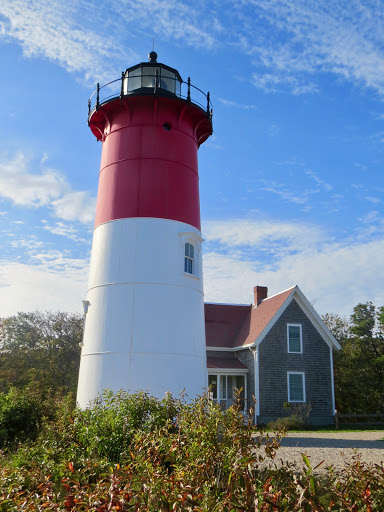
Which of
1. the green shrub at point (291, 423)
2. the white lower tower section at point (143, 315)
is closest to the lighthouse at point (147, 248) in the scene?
the white lower tower section at point (143, 315)

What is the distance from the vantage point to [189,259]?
14.7 m

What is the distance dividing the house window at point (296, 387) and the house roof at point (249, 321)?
227 centimetres

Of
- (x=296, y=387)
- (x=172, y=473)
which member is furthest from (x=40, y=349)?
(x=172, y=473)

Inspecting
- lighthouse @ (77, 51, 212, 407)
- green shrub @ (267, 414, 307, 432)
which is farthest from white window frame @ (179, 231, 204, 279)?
green shrub @ (267, 414, 307, 432)

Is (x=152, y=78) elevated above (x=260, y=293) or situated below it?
above

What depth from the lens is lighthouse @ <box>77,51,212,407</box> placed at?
42.7 feet

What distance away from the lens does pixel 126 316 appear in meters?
13.2

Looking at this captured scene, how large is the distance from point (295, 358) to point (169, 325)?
1201 centimetres

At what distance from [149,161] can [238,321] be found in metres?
14.3

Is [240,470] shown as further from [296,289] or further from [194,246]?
[296,289]

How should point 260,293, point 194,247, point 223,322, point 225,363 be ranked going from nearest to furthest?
point 194,247
point 225,363
point 223,322
point 260,293

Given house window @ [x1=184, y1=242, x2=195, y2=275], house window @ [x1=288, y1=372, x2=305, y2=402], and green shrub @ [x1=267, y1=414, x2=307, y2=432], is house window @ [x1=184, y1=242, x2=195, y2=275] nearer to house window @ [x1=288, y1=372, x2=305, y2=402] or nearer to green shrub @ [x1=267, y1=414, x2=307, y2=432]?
green shrub @ [x1=267, y1=414, x2=307, y2=432]

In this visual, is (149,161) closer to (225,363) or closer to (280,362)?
(225,363)

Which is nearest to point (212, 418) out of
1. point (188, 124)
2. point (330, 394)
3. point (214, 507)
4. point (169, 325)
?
point (214, 507)
